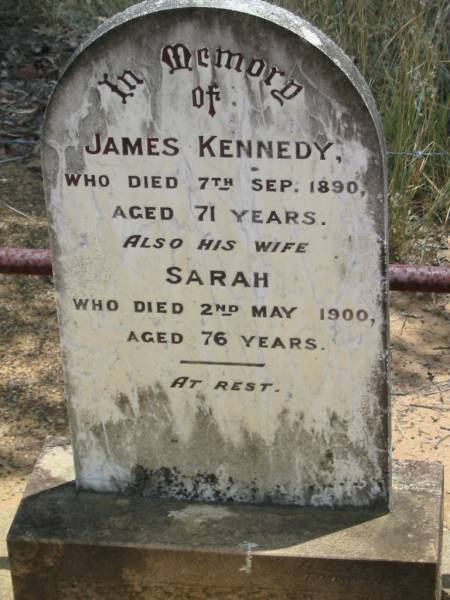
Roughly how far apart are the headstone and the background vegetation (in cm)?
206

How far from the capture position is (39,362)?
4.09m

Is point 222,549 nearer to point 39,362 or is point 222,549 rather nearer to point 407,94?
point 39,362

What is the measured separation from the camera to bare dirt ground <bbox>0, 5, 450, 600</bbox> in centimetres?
351

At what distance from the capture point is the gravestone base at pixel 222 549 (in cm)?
242

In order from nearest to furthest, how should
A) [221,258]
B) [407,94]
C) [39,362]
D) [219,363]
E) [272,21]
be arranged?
[272,21], [221,258], [219,363], [39,362], [407,94]

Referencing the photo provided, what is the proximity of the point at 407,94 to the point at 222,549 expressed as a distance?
9.14 ft

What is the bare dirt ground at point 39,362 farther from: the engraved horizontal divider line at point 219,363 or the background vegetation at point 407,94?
the engraved horizontal divider line at point 219,363

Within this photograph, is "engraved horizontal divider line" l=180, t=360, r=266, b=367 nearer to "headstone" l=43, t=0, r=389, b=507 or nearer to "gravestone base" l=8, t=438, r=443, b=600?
"headstone" l=43, t=0, r=389, b=507

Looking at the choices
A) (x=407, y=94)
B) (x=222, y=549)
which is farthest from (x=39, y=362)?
(x=407, y=94)

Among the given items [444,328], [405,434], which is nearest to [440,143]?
[444,328]

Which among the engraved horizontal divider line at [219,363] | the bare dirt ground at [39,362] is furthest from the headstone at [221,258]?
the bare dirt ground at [39,362]

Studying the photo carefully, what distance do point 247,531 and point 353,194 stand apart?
32.3 inches

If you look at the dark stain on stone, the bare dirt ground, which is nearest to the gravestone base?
the dark stain on stone

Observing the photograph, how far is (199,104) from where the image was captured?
228cm
